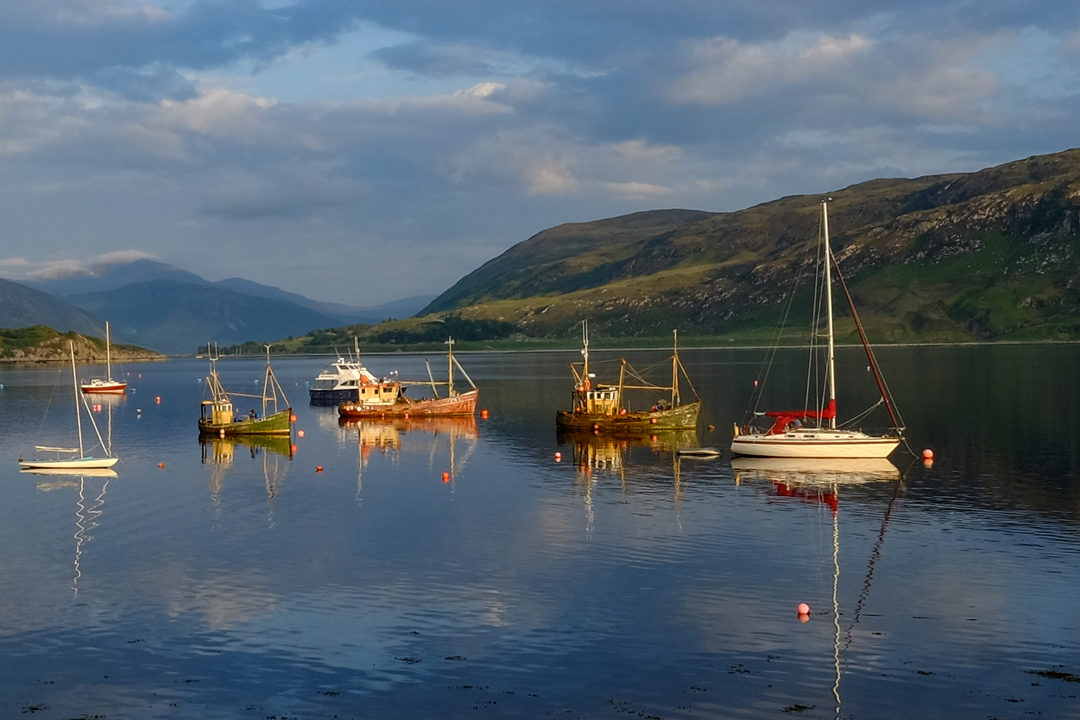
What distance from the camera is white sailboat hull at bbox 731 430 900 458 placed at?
91375 mm

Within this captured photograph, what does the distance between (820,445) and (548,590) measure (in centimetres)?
4767

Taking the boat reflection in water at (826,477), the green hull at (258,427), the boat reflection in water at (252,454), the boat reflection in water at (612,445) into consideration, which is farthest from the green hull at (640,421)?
the green hull at (258,427)

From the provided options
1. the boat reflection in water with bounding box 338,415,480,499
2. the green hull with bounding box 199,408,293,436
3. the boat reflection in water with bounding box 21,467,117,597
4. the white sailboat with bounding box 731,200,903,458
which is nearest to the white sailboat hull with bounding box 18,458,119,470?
the boat reflection in water with bounding box 21,467,117,597

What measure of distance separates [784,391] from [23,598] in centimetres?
13531

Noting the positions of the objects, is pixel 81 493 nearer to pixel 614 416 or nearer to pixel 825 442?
pixel 614 416

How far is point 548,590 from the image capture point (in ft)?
168

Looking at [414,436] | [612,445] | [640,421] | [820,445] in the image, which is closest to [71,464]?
[414,436]

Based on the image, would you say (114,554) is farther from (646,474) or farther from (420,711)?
(646,474)

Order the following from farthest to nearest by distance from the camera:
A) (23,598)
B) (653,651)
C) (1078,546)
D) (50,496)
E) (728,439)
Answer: (728,439)
(50,496)
(1078,546)
(23,598)
(653,651)

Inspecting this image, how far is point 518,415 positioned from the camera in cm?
14800

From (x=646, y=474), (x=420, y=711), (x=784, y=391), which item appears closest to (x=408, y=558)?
(x=420, y=711)

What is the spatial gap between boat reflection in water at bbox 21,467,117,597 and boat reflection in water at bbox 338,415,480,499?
19.1 m

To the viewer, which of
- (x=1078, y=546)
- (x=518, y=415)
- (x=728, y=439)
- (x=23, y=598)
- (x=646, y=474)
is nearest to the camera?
(x=23, y=598)

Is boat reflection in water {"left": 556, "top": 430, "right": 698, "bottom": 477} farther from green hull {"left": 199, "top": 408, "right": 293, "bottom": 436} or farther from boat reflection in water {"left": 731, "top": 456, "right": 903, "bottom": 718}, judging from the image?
green hull {"left": 199, "top": 408, "right": 293, "bottom": 436}
